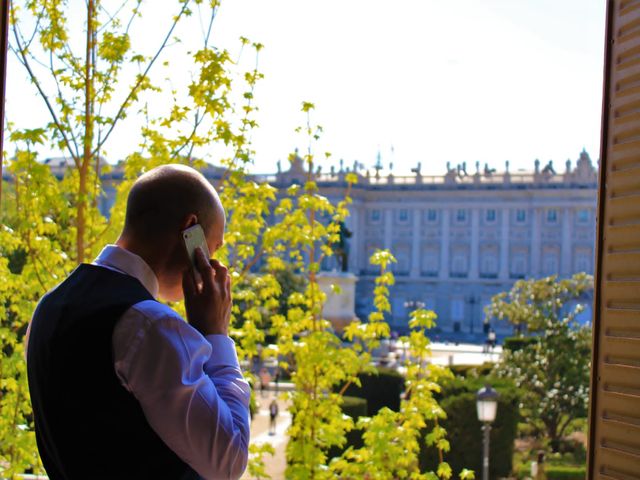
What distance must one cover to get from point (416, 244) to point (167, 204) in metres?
49.4

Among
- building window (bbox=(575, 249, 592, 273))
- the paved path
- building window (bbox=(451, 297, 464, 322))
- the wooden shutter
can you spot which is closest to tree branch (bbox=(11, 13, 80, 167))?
the wooden shutter

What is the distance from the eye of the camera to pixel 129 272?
3.96 ft

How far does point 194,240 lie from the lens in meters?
1.19

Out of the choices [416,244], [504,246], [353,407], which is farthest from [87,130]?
[416,244]

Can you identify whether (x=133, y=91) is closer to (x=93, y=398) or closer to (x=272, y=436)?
(x=93, y=398)

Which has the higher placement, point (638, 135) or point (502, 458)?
point (638, 135)

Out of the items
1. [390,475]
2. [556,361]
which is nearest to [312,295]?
[390,475]

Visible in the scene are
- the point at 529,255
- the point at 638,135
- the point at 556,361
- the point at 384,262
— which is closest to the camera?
the point at 638,135

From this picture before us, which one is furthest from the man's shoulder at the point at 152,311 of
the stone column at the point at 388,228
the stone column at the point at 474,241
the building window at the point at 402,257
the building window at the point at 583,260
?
the stone column at the point at 388,228

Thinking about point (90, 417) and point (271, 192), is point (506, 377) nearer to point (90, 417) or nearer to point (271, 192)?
point (271, 192)

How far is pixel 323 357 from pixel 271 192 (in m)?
0.66

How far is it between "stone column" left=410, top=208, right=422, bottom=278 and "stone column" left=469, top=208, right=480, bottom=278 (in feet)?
9.10

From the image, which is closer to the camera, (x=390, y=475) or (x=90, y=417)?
(x=90, y=417)

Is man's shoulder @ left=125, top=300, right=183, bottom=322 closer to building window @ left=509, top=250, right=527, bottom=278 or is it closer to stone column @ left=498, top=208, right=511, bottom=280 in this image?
stone column @ left=498, top=208, right=511, bottom=280
